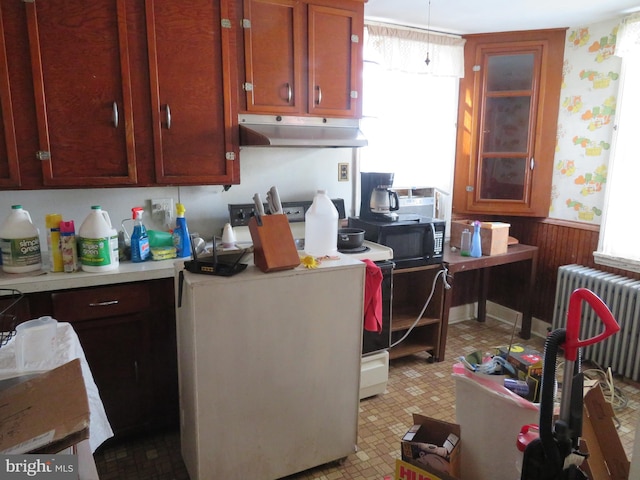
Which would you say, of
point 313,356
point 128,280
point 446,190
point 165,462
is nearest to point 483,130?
point 446,190

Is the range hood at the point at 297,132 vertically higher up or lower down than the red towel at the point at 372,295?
higher up

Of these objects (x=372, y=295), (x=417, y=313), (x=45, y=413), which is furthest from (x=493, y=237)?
(x=45, y=413)

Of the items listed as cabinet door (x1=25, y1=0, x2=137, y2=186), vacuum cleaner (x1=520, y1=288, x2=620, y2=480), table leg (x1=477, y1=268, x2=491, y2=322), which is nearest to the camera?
vacuum cleaner (x1=520, y1=288, x2=620, y2=480)

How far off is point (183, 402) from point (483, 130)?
2.93m

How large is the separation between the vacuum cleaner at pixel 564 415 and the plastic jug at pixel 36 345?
4.36ft

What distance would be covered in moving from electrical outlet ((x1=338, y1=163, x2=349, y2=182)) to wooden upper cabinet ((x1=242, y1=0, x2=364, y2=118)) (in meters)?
0.44

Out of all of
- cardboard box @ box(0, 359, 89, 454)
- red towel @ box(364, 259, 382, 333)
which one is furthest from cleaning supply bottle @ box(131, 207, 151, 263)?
cardboard box @ box(0, 359, 89, 454)

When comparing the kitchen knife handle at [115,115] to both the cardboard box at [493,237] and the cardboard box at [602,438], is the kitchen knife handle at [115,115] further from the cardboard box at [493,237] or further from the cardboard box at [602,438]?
the cardboard box at [493,237]

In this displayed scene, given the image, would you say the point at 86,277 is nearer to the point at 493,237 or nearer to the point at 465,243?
the point at 465,243

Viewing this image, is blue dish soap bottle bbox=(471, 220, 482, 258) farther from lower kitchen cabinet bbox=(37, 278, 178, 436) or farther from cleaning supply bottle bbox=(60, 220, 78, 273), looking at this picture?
cleaning supply bottle bbox=(60, 220, 78, 273)

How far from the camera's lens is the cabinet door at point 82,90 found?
6.43ft

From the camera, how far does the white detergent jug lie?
1976mm

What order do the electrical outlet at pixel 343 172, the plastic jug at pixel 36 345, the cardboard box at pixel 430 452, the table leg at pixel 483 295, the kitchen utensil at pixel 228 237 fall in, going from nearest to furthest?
the plastic jug at pixel 36 345 → the cardboard box at pixel 430 452 → the kitchen utensil at pixel 228 237 → the electrical outlet at pixel 343 172 → the table leg at pixel 483 295

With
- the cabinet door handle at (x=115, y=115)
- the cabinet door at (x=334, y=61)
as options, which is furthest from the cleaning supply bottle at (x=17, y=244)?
the cabinet door at (x=334, y=61)
